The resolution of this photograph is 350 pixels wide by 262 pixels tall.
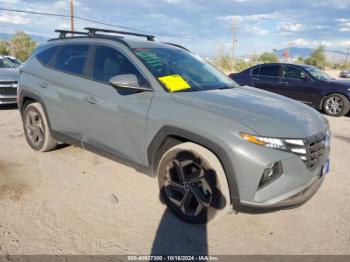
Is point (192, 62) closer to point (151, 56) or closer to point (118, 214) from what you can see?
point (151, 56)

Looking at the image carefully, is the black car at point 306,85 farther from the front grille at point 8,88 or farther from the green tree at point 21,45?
the green tree at point 21,45

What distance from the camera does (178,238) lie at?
2.98m

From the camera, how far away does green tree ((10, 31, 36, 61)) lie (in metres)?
33.9

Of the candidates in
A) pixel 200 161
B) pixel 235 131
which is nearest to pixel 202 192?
pixel 200 161

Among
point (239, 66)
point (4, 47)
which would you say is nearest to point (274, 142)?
point (239, 66)

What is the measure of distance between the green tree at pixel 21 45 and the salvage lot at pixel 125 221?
3318cm

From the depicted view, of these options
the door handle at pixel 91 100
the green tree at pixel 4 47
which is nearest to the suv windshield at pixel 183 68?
the door handle at pixel 91 100

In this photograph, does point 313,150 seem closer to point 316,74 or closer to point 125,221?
point 125,221

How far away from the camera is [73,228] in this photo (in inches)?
121

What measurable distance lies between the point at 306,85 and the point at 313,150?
25.2ft

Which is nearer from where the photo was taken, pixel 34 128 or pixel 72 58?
pixel 72 58

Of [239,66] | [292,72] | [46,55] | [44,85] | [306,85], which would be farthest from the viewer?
[239,66]

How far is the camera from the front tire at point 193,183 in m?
2.89

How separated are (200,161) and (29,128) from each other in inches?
132
